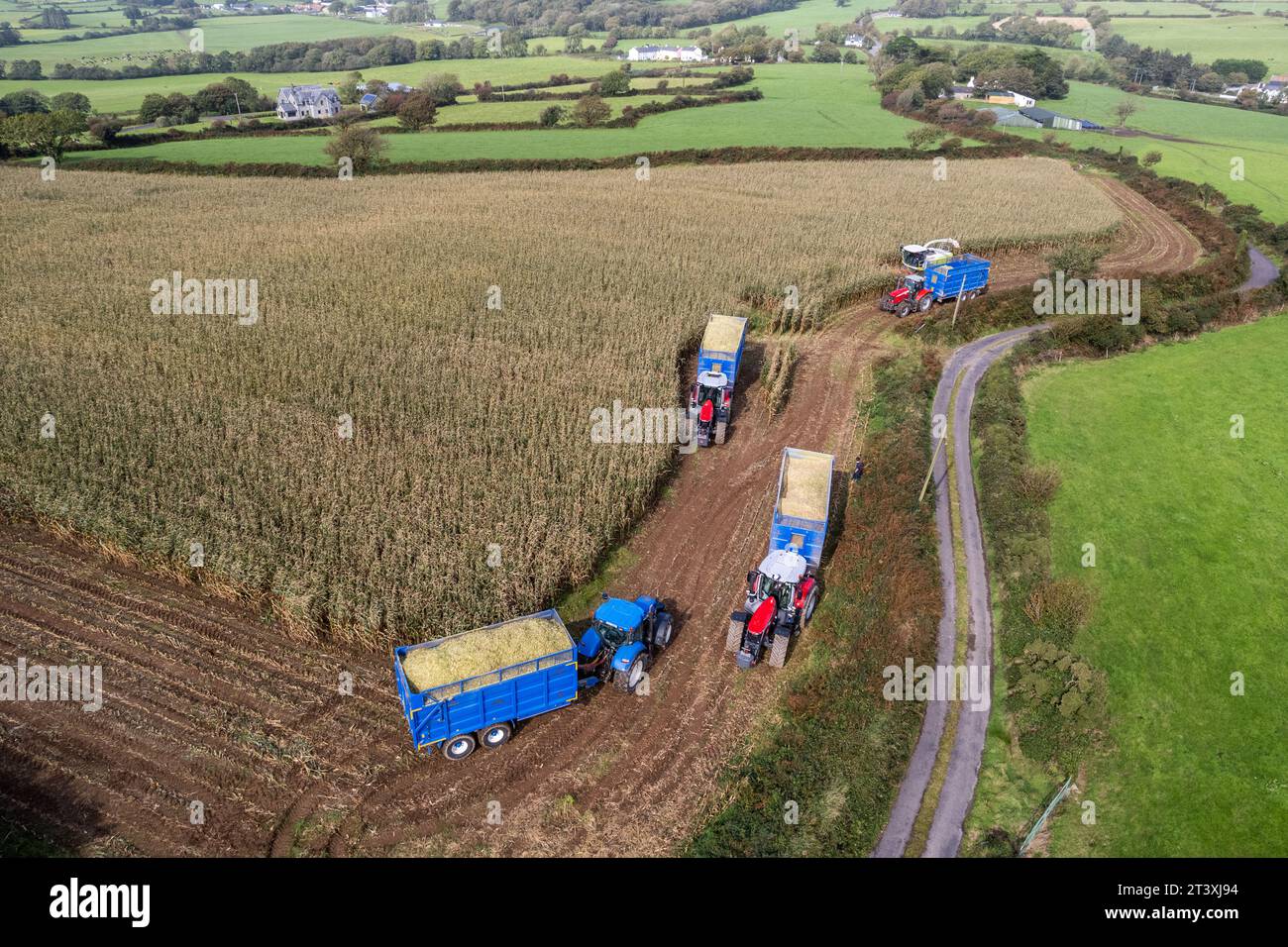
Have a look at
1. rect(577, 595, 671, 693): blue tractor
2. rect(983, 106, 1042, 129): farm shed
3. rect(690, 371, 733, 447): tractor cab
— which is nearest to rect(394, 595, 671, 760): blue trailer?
rect(577, 595, 671, 693): blue tractor

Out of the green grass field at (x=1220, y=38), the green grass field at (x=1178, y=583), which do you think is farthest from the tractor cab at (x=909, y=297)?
the green grass field at (x=1220, y=38)

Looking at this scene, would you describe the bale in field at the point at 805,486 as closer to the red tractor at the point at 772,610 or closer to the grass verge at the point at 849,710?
the red tractor at the point at 772,610

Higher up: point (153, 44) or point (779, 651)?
point (153, 44)

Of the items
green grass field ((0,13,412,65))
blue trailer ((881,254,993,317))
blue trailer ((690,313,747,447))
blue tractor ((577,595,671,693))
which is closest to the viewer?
blue tractor ((577,595,671,693))

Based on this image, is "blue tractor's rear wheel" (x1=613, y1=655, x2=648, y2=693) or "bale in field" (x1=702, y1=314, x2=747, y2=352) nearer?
"blue tractor's rear wheel" (x1=613, y1=655, x2=648, y2=693)

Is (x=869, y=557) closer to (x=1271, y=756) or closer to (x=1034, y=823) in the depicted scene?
(x=1034, y=823)

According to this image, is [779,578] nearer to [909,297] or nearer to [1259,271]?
[909,297]

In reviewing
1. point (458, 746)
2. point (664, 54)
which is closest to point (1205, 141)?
point (664, 54)

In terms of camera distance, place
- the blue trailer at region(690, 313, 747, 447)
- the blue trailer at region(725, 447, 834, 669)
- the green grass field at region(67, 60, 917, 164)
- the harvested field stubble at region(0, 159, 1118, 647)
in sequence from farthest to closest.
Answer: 1. the green grass field at region(67, 60, 917, 164)
2. the blue trailer at region(690, 313, 747, 447)
3. the harvested field stubble at region(0, 159, 1118, 647)
4. the blue trailer at region(725, 447, 834, 669)

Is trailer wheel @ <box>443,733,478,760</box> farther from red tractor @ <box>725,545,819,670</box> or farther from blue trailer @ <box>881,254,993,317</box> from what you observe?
blue trailer @ <box>881,254,993,317</box>
